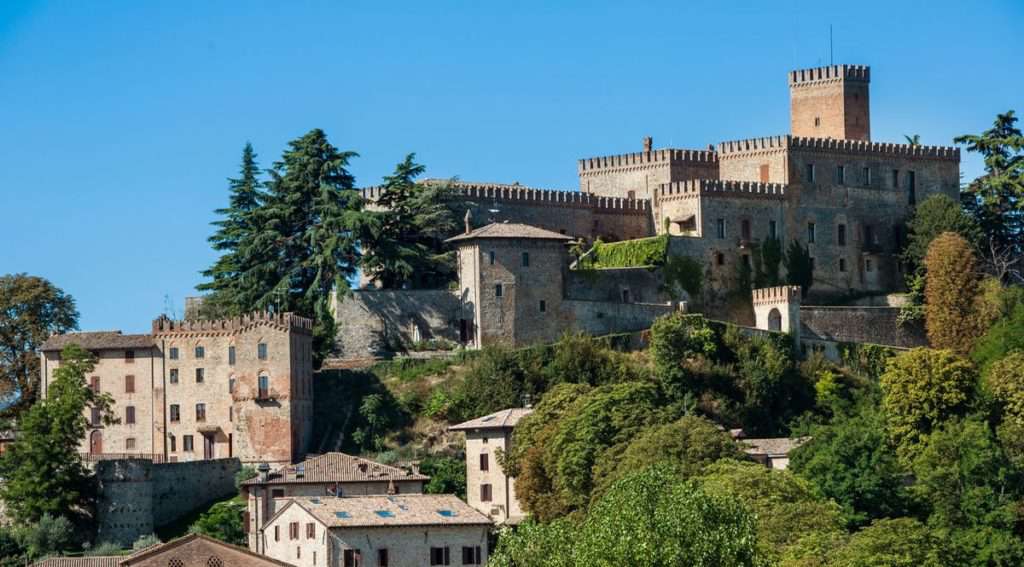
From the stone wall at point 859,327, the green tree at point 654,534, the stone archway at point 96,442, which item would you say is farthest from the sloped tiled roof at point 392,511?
the stone wall at point 859,327

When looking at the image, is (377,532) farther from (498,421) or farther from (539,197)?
(539,197)

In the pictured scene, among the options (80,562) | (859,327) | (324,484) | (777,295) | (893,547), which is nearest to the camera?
(893,547)

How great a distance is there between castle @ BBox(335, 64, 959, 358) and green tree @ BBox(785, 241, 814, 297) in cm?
44

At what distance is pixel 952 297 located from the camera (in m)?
102

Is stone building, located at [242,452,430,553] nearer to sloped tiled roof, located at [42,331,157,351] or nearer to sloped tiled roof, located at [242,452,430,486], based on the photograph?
sloped tiled roof, located at [242,452,430,486]

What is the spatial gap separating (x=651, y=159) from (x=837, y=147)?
7.91 meters

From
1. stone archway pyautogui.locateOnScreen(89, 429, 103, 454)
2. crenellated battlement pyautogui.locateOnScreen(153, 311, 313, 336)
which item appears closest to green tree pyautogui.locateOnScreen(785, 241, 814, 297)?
crenellated battlement pyautogui.locateOnScreen(153, 311, 313, 336)

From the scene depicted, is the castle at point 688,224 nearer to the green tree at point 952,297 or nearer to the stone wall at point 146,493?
the green tree at point 952,297

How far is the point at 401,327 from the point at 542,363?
637cm

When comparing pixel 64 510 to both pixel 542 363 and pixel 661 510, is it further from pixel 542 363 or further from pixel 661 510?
pixel 661 510

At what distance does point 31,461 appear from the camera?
89438 mm

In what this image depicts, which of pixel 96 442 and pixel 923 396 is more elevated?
pixel 923 396

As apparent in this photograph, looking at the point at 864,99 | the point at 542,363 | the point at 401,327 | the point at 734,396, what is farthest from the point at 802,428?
the point at 864,99

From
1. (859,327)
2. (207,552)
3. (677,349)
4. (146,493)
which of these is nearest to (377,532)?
(207,552)
